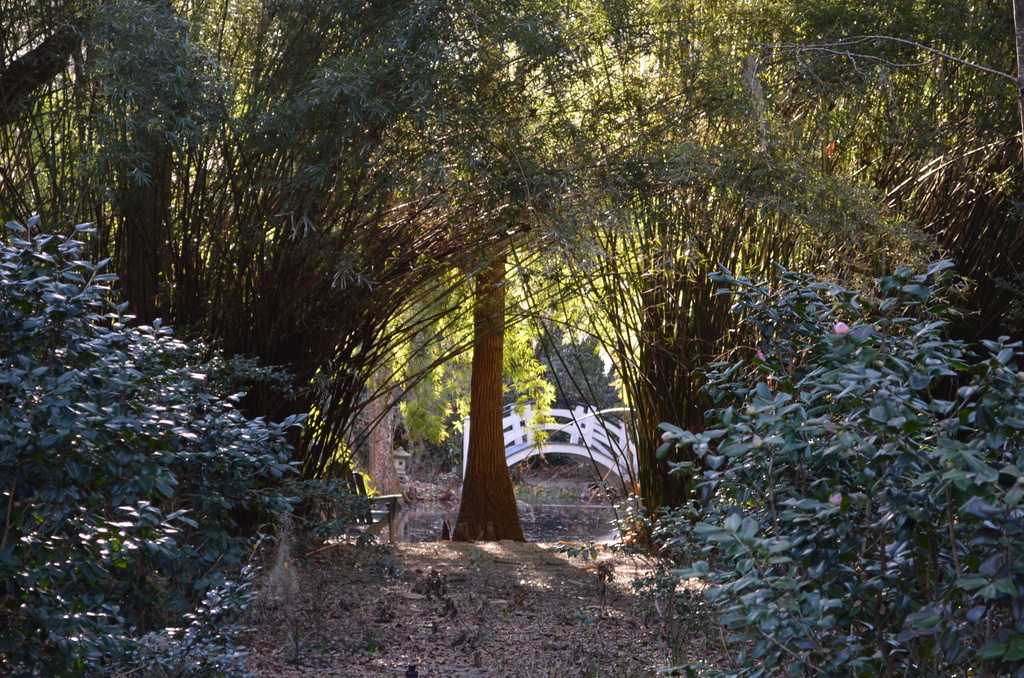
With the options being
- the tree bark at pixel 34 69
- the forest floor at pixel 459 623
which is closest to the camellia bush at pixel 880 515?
the forest floor at pixel 459 623

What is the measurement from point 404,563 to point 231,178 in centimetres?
234

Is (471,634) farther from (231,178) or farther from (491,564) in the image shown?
(231,178)

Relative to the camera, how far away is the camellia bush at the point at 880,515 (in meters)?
1.22

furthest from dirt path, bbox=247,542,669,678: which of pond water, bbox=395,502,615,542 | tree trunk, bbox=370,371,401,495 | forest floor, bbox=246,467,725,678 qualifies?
tree trunk, bbox=370,371,401,495

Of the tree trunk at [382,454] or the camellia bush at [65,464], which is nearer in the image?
the camellia bush at [65,464]

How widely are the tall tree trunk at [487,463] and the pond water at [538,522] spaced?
72 centimetres

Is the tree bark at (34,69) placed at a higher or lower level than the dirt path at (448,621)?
higher

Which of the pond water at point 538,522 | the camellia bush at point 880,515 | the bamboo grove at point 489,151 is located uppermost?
the bamboo grove at point 489,151

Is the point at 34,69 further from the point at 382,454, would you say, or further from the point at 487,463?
the point at 382,454

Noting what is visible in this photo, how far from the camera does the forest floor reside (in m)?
3.38

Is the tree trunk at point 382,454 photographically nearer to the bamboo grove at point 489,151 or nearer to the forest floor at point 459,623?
the forest floor at point 459,623

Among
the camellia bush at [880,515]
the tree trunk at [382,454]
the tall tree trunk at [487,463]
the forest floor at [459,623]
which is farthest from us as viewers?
the tree trunk at [382,454]

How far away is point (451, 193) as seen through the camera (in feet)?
13.3

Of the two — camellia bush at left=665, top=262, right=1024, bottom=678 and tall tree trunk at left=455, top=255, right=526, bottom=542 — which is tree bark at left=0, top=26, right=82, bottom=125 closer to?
tall tree trunk at left=455, top=255, right=526, bottom=542
